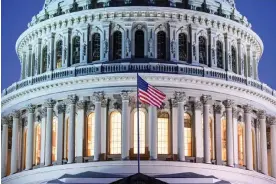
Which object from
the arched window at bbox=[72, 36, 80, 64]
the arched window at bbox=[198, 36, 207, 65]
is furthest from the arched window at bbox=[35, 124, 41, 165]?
the arched window at bbox=[198, 36, 207, 65]

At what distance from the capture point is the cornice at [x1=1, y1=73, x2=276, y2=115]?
Answer: 135 feet

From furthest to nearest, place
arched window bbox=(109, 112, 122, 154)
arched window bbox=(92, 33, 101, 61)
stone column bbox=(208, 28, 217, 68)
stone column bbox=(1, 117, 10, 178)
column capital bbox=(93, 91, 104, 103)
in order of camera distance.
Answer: stone column bbox=(1, 117, 10, 178), stone column bbox=(208, 28, 217, 68), arched window bbox=(92, 33, 101, 61), arched window bbox=(109, 112, 122, 154), column capital bbox=(93, 91, 104, 103)

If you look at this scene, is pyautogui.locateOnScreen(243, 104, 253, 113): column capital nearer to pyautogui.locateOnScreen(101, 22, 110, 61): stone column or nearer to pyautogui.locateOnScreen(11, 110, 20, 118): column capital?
pyautogui.locateOnScreen(101, 22, 110, 61): stone column

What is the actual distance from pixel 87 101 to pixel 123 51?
3.09 m

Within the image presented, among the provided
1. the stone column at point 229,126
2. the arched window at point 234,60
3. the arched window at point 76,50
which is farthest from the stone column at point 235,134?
the arched window at point 76,50

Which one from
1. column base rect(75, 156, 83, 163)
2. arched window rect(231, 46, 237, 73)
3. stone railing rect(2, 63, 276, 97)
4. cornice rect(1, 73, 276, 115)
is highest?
arched window rect(231, 46, 237, 73)

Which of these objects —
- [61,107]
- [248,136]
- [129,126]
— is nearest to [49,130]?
[61,107]

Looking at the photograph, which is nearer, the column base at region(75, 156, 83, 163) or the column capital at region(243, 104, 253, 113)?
the column base at region(75, 156, 83, 163)

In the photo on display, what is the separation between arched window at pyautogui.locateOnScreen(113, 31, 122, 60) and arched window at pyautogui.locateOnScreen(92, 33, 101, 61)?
77 cm

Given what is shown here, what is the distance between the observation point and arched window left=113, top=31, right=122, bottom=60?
4300 cm

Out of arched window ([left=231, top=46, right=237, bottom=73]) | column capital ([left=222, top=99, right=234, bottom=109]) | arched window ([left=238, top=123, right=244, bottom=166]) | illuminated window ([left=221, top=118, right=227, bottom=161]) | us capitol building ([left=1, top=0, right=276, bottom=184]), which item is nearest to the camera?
us capitol building ([left=1, top=0, right=276, bottom=184])

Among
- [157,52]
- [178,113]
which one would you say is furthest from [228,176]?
[157,52]

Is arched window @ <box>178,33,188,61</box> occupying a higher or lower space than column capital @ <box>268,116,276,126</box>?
higher

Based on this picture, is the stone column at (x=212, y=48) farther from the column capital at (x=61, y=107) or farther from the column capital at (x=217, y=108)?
the column capital at (x=61, y=107)
